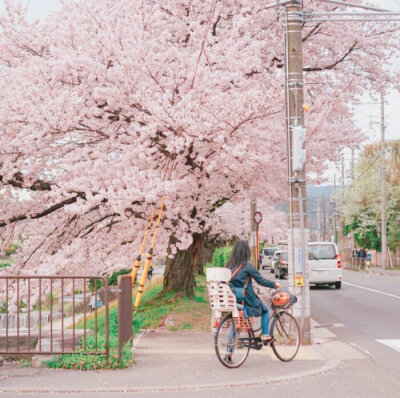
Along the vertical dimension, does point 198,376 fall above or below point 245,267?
below

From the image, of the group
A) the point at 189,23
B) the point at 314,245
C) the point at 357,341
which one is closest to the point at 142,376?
the point at 357,341

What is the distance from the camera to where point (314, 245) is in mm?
25719

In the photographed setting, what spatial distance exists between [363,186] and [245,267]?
167 ft

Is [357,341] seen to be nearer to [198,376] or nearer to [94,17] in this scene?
[198,376]

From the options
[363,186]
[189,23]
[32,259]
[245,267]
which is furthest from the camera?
[363,186]

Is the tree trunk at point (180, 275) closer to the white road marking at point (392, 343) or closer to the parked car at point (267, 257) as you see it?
the white road marking at point (392, 343)

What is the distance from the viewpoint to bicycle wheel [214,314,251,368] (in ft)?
28.2

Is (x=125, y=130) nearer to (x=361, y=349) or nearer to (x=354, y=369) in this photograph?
(x=361, y=349)

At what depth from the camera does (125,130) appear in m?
15.2

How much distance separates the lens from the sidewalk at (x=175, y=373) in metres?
7.55

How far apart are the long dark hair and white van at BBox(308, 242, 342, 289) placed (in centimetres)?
1676

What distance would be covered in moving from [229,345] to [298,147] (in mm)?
3714

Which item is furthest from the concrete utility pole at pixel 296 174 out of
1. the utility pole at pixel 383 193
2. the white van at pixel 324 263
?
the utility pole at pixel 383 193

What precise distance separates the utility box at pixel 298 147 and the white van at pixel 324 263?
15.0 metres
